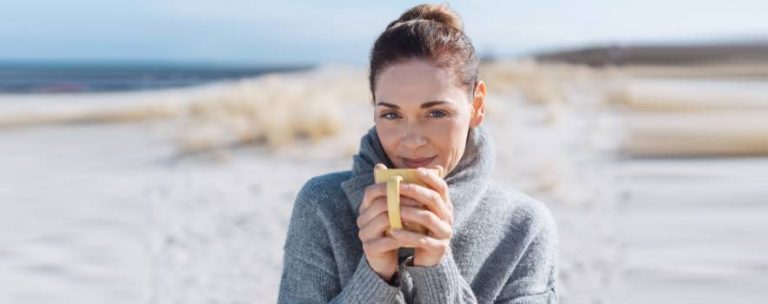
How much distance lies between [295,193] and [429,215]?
6.30 metres

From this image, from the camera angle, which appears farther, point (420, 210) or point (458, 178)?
point (458, 178)

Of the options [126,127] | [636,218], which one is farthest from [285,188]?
[126,127]

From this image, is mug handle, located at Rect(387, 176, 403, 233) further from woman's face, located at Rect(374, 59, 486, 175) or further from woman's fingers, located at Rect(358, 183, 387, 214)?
woman's face, located at Rect(374, 59, 486, 175)

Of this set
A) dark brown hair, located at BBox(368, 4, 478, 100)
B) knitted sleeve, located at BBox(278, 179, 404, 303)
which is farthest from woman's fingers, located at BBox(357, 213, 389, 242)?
dark brown hair, located at BBox(368, 4, 478, 100)

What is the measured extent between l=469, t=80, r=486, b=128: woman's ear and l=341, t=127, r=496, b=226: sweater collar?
22 millimetres

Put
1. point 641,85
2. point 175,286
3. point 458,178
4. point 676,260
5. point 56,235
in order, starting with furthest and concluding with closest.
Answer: point 641,85 → point 56,235 → point 676,260 → point 175,286 → point 458,178

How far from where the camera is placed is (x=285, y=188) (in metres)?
7.79

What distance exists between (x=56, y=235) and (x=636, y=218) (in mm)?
4433

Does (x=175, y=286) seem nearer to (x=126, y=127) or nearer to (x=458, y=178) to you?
(x=458, y=178)

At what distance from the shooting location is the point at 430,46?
4.81ft

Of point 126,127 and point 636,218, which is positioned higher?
point 126,127

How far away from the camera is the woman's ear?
1.59m

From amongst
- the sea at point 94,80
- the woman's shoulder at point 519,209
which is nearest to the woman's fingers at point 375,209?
the woman's shoulder at point 519,209

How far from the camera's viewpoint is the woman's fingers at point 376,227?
1.33 m
